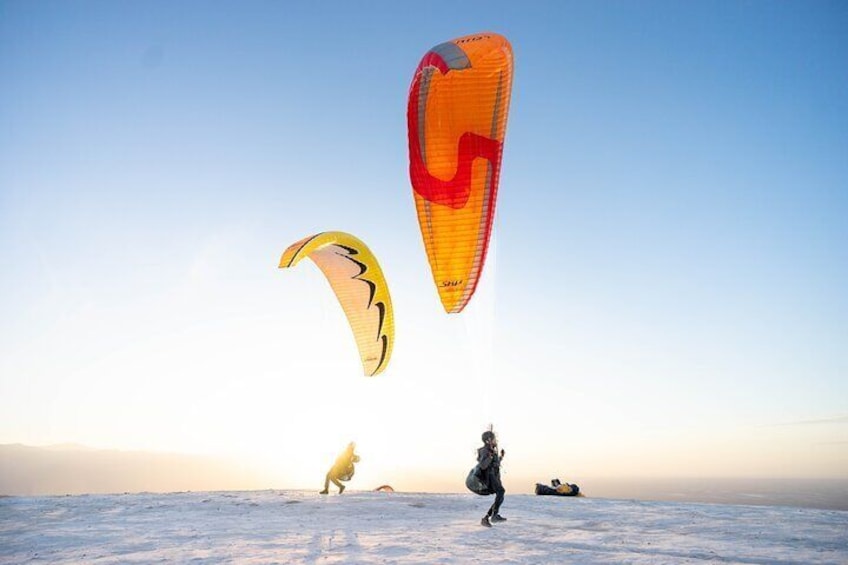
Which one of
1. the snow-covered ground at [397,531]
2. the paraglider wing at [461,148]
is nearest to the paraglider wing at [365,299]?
the snow-covered ground at [397,531]

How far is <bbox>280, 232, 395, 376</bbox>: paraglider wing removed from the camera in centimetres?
1633

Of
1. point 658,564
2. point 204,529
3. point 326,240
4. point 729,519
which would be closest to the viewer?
point 658,564

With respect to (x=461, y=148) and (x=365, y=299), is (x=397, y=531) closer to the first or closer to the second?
(x=461, y=148)

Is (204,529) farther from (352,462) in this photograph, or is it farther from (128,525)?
(352,462)

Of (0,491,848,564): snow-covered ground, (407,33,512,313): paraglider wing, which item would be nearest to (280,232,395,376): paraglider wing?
(0,491,848,564): snow-covered ground

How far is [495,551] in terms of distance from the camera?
7676 millimetres

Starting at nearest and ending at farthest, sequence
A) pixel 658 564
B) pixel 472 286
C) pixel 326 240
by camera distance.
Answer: pixel 658 564 → pixel 472 286 → pixel 326 240

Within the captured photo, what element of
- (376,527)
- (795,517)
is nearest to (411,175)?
(376,527)

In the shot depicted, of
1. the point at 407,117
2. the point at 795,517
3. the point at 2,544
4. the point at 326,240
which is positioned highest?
the point at 407,117

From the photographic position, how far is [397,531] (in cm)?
925

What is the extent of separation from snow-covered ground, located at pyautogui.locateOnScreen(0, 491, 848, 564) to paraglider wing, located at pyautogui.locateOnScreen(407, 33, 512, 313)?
477cm

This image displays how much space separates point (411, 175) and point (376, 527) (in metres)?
7.48

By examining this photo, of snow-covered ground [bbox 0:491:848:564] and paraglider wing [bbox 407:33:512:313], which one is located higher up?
paraglider wing [bbox 407:33:512:313]

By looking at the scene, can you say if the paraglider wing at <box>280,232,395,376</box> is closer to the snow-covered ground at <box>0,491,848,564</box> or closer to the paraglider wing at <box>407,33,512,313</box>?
the snow-covered ground at <box>0,491,848,564</box>
